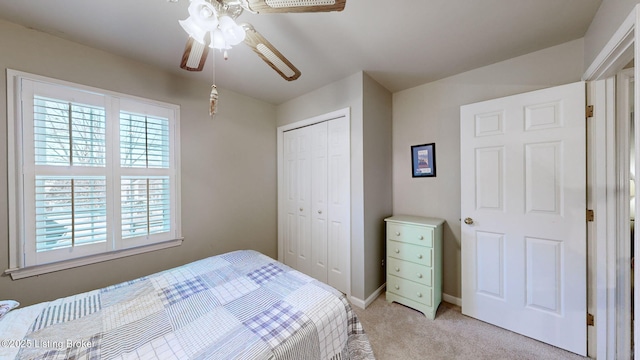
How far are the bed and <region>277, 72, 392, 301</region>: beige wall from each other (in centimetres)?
97

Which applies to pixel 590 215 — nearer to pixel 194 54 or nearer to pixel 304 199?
pixel 304 199

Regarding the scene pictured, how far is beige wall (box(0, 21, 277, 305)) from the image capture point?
1523 mm

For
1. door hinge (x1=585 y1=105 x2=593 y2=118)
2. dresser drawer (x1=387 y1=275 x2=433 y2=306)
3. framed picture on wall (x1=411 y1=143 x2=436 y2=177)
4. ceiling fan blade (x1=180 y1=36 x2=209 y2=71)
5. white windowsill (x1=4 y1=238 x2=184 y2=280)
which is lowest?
dresser drawer (x1=387 y1=275 x2=433 y2=306)

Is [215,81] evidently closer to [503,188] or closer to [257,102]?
[257,102]

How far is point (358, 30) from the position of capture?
1585mm

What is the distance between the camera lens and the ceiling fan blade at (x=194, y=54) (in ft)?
3.97

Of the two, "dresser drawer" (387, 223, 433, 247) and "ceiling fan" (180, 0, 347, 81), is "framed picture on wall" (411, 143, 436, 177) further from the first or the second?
"ceiling fan" (180, 0, 347, 81)

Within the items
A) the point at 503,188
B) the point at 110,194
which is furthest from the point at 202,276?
the point at 503,188

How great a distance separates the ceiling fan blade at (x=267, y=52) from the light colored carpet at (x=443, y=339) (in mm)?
2104

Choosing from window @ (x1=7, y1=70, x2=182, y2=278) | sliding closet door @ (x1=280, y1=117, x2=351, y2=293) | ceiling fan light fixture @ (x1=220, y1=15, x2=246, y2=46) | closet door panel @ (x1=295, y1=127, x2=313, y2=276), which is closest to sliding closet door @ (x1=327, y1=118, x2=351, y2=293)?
sliding closet door @ (x1=280, y1=117, x2=351, y2=293)

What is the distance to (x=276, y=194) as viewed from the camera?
10.2ft

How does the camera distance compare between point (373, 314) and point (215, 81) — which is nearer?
point (373, 314)

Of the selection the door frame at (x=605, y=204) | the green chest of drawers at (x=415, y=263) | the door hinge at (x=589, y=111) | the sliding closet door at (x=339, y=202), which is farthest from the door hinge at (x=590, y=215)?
the sliding closet door at (x=339, y=202)

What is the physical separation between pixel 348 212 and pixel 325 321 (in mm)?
1291
